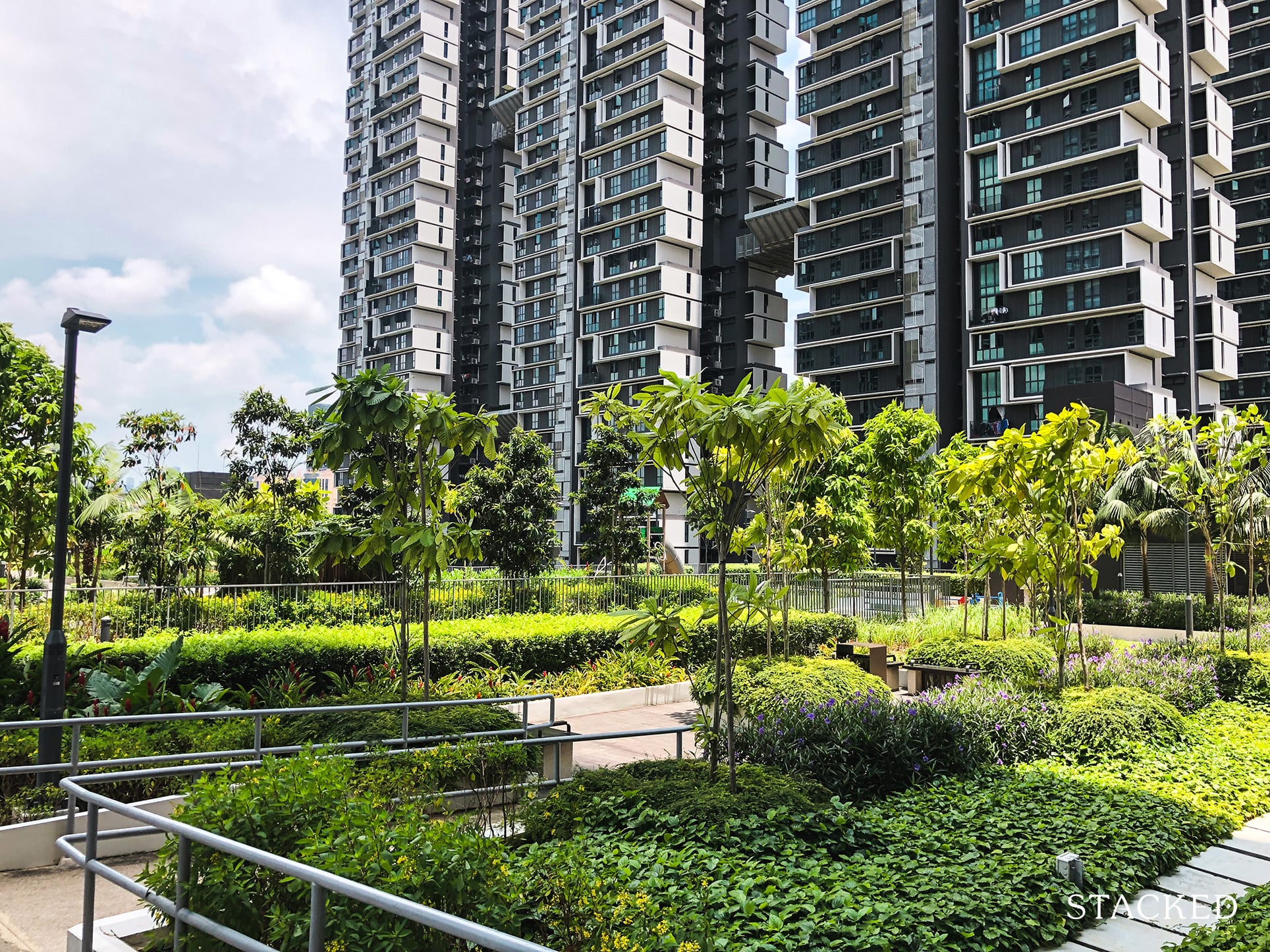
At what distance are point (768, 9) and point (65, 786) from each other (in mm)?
79503

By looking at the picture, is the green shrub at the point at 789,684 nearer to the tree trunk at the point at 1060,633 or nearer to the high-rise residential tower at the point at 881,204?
the tree trunk at the point at 1060,633

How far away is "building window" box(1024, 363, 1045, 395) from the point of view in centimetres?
5228

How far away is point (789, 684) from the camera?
12141 millimetres

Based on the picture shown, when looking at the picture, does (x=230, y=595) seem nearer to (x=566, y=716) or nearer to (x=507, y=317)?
(x=566, y=716)

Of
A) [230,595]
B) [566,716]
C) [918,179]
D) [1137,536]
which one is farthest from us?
[918,179]

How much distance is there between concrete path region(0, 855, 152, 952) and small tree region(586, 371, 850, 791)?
16.1ft

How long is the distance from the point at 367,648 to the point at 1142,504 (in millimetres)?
31740

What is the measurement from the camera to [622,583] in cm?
2248

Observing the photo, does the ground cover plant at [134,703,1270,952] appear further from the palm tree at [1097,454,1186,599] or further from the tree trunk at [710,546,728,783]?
the palm tree at [1097,454,1186,599]

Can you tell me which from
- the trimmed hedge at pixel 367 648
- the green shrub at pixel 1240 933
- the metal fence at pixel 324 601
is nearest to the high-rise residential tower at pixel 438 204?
the metal fence at pixel 324 601

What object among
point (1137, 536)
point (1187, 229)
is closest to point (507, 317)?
point (1187, 229)

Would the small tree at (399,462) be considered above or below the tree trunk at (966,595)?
above

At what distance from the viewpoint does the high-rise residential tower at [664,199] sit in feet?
224

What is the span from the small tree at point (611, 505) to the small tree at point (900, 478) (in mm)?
9290
